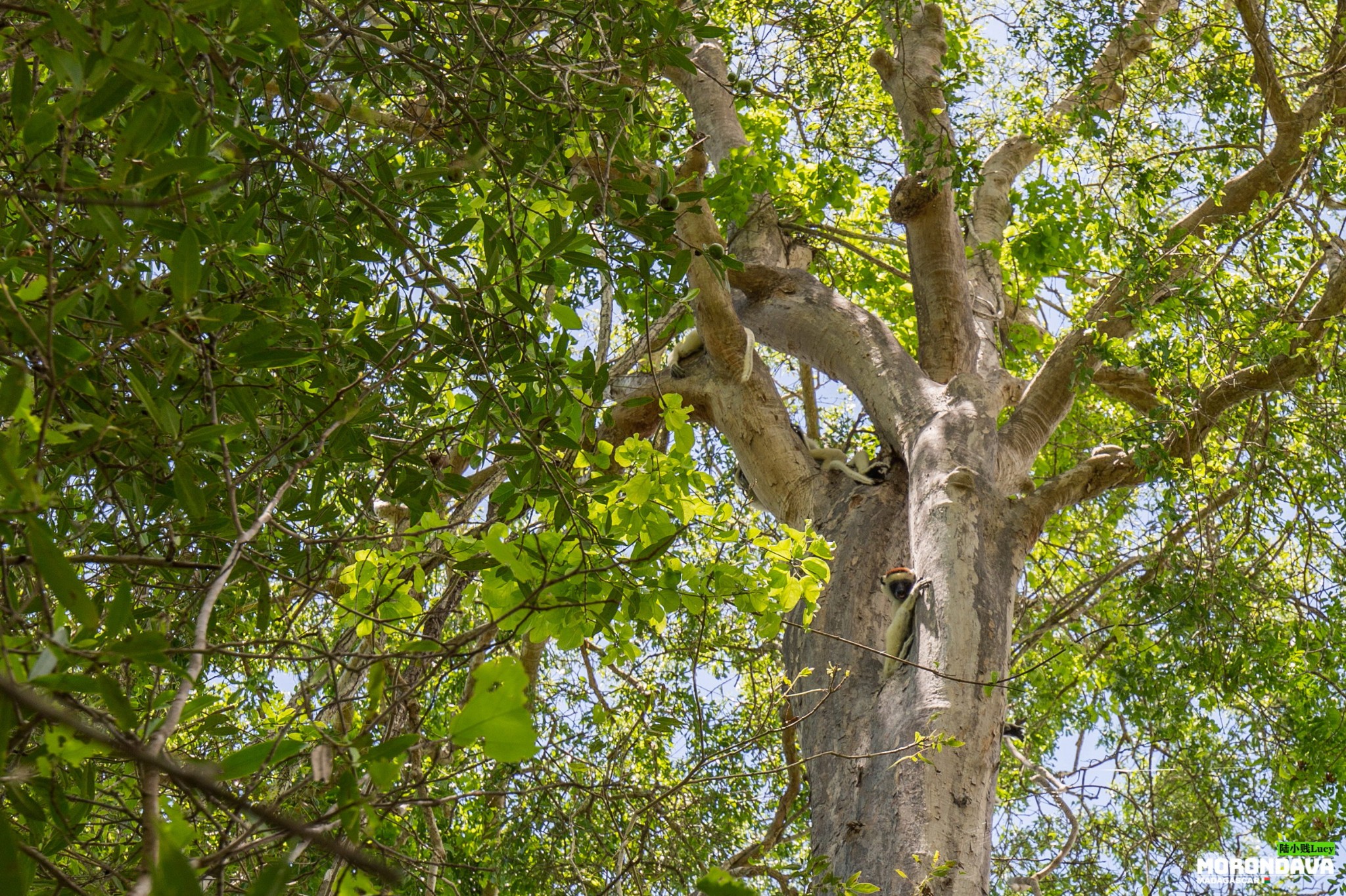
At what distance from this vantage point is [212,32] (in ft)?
5.32

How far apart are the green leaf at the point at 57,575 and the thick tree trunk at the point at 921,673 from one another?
1686 mm

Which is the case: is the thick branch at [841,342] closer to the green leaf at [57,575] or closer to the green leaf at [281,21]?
the green leaf at [281,21]

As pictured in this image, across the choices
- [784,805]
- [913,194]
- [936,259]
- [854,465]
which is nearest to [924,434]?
[854,465]

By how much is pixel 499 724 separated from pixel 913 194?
4.08m

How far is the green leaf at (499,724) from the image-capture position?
98cm

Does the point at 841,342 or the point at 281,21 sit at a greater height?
the point at 841,342

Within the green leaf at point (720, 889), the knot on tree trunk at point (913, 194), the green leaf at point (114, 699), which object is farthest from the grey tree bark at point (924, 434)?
Result: the green leaf at point (114, 699)

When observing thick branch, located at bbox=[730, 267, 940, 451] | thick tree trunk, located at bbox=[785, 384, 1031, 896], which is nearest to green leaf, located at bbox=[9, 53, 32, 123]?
thick tree trunk, located at bbox=[785, 384, 1031, 896]

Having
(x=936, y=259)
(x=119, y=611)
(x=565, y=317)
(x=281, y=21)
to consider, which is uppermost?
(x=936, y=259)

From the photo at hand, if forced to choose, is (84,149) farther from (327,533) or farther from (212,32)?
(327,533)

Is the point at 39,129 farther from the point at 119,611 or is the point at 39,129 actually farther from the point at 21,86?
the point at 119,611

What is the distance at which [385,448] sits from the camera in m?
2.52

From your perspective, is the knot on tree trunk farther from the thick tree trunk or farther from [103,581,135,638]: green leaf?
[103,581,135,638]: green leaf

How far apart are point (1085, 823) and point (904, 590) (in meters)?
4.82
